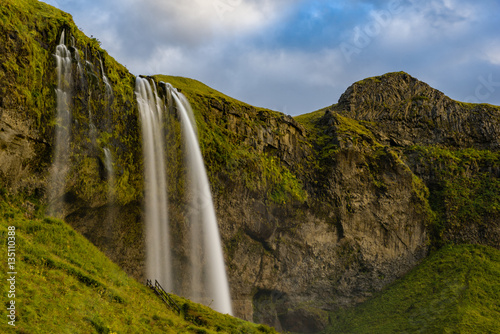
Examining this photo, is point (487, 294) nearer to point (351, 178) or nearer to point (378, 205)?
point (378, 205)

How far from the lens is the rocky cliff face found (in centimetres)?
2820

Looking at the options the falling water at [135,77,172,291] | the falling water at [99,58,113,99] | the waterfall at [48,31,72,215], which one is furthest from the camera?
the falling water at [135,77,172,291]

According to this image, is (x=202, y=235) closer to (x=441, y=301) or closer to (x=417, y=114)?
(x=441, y=301)

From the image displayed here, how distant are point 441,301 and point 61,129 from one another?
42753 millimetres

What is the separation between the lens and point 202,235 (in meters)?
39.0

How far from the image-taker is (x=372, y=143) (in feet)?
195

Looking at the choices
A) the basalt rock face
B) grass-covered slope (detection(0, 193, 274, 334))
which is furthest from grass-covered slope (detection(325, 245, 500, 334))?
the basalt rock face

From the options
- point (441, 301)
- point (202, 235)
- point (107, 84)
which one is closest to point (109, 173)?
point (107, 84)

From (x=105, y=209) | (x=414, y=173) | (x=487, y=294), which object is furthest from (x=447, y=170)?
(x=105, y=209)

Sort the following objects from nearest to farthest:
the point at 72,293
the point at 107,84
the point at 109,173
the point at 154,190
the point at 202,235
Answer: the point at 72,293 < the point at 109,173 < the point at 107,84 < the point at 154,190 < the point at 202,235

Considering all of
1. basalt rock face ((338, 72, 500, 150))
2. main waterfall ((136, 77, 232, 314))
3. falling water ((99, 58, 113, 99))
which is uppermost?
basalt rock face ((338, 72, 500, 150))

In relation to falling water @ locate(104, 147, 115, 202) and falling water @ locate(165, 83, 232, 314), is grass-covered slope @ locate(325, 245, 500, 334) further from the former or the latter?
falling water @ locate(104, 147, 115, 202)

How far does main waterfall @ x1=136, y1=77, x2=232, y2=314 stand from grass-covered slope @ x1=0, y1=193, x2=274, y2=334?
9.25 meters

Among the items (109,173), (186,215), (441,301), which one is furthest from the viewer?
(441,301)
